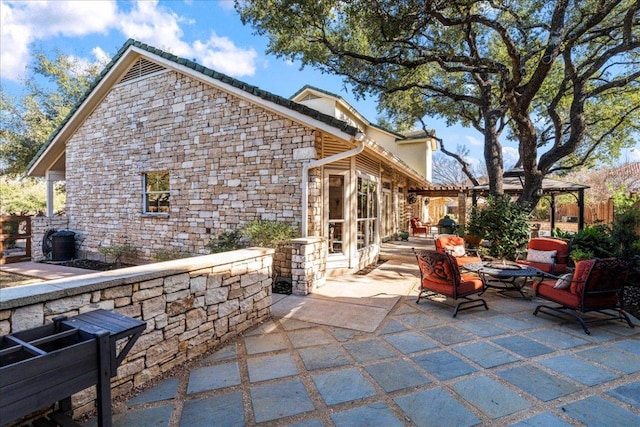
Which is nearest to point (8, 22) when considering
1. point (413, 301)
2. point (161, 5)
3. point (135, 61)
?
point (135, 61)

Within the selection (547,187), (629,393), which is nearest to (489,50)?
(547,187)

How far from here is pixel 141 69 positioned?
8914mm

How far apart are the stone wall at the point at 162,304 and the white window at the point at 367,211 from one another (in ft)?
13.7

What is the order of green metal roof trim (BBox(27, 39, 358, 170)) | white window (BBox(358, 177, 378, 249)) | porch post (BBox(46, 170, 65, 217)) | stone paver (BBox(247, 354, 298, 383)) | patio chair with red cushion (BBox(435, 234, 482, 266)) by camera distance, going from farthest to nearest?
porch post (BBox(46, 170, 65, 217)) < white window (BBox(358, 177, 378, 249)) < patio chair with red cushion (BBox(435, 234, 482, 266)) < green metal roof trim (BBox(27, 39, 358, 170)) < stone paver (BBox(247, 354, 298, 383))

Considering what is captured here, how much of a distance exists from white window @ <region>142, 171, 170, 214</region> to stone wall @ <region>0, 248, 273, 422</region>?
560 centimetres

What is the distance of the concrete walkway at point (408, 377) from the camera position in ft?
8.02

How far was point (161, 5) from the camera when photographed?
8539 mm

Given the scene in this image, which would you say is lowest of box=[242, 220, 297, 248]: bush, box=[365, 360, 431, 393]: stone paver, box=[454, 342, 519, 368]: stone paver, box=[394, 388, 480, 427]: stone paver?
box=[394, 388, 480, 427]: stone paver

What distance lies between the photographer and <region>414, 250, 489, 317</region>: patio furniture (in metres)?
4.82

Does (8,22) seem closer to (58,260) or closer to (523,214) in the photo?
(58,260)

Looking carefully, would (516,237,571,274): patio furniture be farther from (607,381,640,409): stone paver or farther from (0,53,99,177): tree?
(0,53,99,177): tree

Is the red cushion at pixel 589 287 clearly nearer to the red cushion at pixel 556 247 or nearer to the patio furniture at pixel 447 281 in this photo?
the patio furniture at pixel 447 281

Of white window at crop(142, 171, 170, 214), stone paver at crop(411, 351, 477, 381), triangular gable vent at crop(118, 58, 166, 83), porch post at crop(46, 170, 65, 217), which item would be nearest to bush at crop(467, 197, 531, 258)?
stone paver at crop(411, 351, 477, 381)

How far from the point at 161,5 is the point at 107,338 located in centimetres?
973
